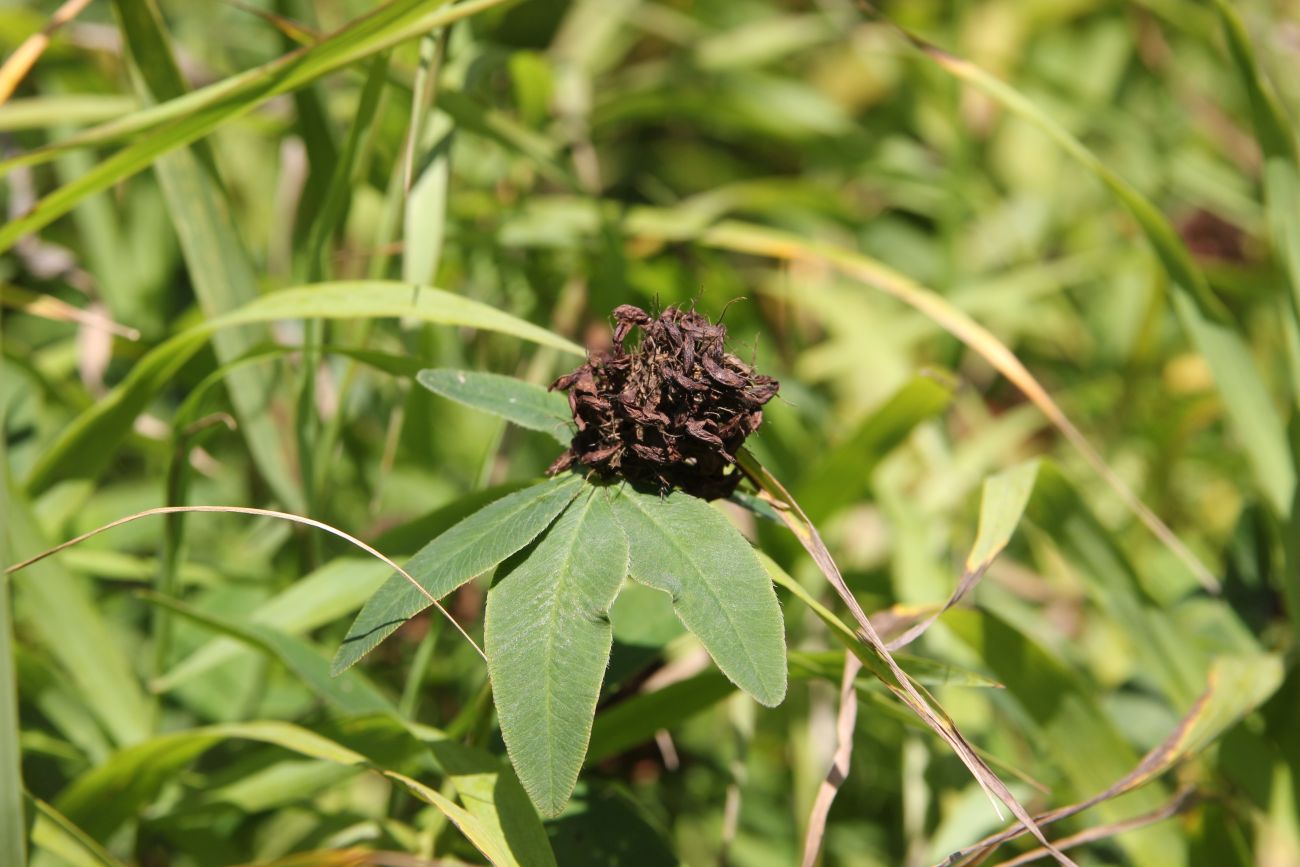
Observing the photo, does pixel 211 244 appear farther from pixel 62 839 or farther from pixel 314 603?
pixel 62 839

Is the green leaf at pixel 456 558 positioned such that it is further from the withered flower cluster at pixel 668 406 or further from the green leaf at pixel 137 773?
the green leaf at pixel 137 773

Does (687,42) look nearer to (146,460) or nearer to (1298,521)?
(146,460)

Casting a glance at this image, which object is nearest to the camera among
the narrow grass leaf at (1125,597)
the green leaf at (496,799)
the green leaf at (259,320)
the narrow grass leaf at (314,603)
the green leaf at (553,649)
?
the green leaf at (553,649)

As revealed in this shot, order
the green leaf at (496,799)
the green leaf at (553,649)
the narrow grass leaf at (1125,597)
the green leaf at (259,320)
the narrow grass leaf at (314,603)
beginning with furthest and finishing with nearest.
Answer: the narrow grass leaf at (1125,597) < the narrow grass leaf at (314,603) < the green leaf at (259,320) < the green leaf at (496,799) < the green leaf at (553,649)

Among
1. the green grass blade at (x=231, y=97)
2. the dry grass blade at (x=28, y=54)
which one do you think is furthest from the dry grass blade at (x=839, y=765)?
the dry grass blade at (x=28, y=54)

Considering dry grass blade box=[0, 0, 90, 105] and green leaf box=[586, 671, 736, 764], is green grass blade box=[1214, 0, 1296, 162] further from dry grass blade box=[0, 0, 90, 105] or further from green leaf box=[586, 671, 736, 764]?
dry grass blade box=[0, 0, 90, 105]

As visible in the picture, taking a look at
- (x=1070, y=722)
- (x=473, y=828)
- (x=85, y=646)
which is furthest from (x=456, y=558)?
(x=1070, y=722)

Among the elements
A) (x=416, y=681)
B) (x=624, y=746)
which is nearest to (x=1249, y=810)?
(x=624, y=746)

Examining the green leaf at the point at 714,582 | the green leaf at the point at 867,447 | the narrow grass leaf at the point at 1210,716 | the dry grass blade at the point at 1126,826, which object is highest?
the green leaf at the point at 867,447
